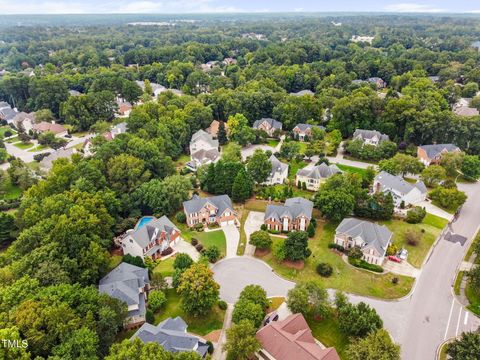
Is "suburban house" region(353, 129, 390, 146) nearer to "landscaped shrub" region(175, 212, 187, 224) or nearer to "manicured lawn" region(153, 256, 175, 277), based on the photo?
"landscaped shrub" region(175, 212, 187, 224)

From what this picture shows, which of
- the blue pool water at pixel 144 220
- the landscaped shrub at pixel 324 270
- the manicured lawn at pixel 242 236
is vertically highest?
the blue pool water at pixel 144 220

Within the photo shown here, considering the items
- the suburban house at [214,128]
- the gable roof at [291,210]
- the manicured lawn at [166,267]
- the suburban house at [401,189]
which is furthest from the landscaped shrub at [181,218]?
the suburban house at [214,128]

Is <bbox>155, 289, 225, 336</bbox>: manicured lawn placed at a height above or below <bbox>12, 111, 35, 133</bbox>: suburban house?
below

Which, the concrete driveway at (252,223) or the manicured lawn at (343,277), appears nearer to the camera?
the manicured lawn at (343,277)

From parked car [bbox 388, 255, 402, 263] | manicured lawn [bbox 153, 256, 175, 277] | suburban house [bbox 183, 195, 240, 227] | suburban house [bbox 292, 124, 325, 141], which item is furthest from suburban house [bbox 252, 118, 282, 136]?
manicured lawn [bbox 153, 256, 175, 277]

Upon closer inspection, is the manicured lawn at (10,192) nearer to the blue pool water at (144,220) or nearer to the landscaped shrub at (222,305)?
the blue pool water at (144,220)

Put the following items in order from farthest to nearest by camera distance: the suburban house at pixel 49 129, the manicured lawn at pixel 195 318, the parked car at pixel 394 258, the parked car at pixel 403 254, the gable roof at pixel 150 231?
the suburban house at pixel 49 129
the gable roof at pixel 150 231
the parked car at pixel 403 254
the parked car at pixel 394 258
the manicured lawn at pixel 195 318
